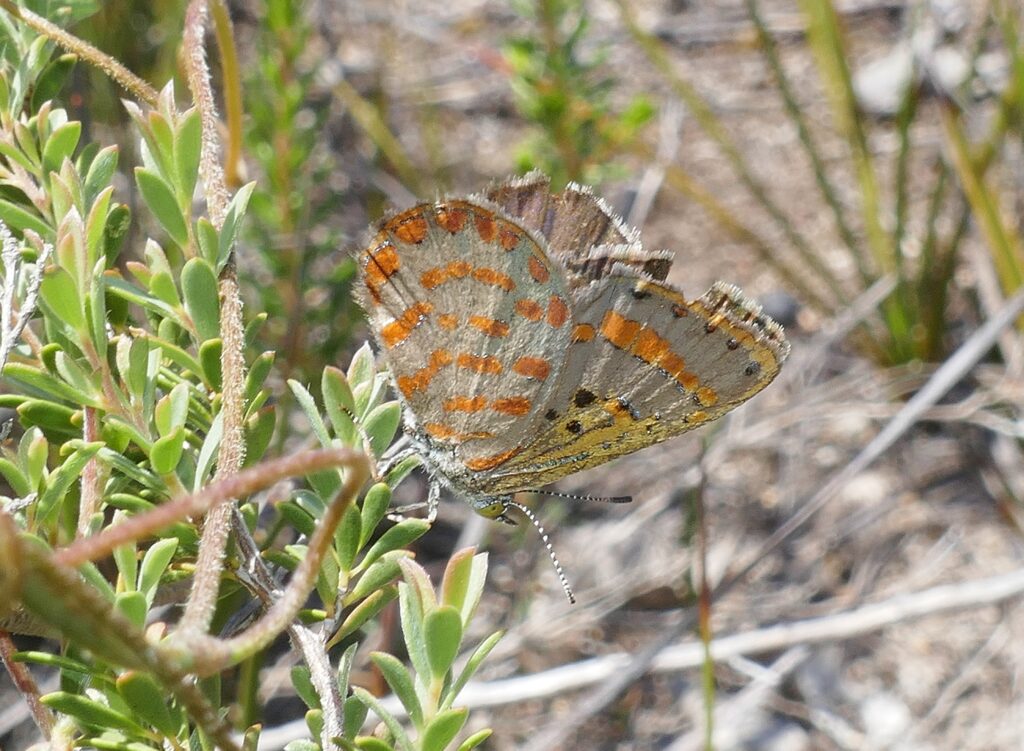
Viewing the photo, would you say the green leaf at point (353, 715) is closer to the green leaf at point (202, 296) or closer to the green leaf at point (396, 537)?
the green leaf at point (396, 537)

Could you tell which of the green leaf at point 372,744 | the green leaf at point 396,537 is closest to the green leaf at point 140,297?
the green leaf at point 396,537

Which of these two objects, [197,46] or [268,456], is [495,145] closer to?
[268,456]

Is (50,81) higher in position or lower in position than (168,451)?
higher

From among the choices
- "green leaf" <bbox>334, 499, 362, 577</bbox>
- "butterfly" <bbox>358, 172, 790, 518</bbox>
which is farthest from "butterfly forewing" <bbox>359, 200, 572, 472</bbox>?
"green leaf" <bbox>334, 499, 362, 577</bbox>

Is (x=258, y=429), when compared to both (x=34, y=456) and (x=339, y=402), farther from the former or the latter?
(x=34, y=456)

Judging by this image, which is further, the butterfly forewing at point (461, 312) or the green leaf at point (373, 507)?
the butterfly forewing at point (461, 312)

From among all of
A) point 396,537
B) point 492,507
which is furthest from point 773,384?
point 396,537

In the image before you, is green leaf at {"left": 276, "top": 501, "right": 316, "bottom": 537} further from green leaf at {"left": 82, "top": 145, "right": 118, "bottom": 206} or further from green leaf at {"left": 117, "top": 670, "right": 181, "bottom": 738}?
green leaf at {"left": 82, "top": 145, "right": 118, "bottom": 206}
